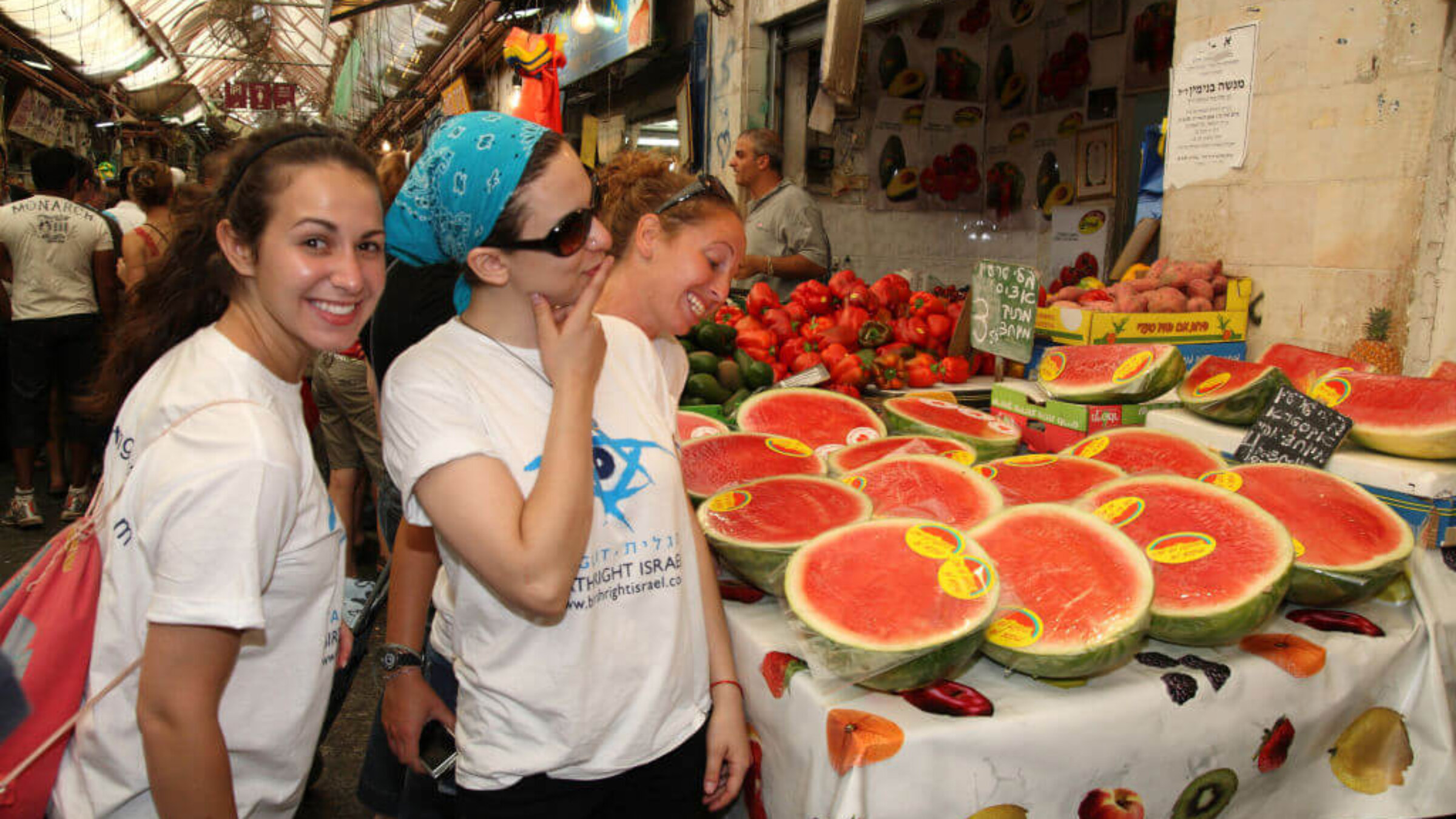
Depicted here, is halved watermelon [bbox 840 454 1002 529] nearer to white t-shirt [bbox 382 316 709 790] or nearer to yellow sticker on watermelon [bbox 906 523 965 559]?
yellow sticker on watermelon [bbox 906 523 965 559]

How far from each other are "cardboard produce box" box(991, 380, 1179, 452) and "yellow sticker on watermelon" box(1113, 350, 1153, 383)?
0.32ft

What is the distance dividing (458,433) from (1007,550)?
1.09m

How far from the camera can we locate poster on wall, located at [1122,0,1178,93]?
660 centimetres

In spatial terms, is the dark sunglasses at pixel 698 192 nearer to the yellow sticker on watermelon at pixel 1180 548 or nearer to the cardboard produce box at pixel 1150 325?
the yellow sticker on watermelon at pixel 1180 548

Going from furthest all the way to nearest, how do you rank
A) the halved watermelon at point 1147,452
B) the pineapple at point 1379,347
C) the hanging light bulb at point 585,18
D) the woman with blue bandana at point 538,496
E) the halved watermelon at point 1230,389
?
the hanging light bulb at point 585,18 → the pineapple at point 1379,347 → the halved watermelon at point 1230,389 → the halved watermelon at point 1147,452 → the woman with blue bandana at point 538,496

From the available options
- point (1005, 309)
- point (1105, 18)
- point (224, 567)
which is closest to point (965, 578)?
point (224, 567)

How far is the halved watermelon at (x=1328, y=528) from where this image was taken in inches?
66.8

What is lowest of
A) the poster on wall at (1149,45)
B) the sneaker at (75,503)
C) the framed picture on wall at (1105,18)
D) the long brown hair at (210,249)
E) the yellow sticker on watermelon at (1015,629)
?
the sneaker at (75,503)

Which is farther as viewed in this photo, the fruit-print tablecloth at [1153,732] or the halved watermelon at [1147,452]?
the halved watermelon at [1147,452]

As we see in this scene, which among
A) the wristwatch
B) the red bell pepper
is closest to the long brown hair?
→ the wristwatch

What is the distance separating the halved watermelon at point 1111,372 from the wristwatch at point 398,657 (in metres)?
2.12

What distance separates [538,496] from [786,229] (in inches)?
185

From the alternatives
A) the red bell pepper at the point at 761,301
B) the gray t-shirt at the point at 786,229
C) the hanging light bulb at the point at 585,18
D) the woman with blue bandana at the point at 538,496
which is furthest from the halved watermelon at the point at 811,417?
the hanging light bulb at the point at 585,18

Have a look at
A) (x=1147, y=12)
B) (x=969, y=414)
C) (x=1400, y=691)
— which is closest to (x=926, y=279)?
(x=1147, y=12)
